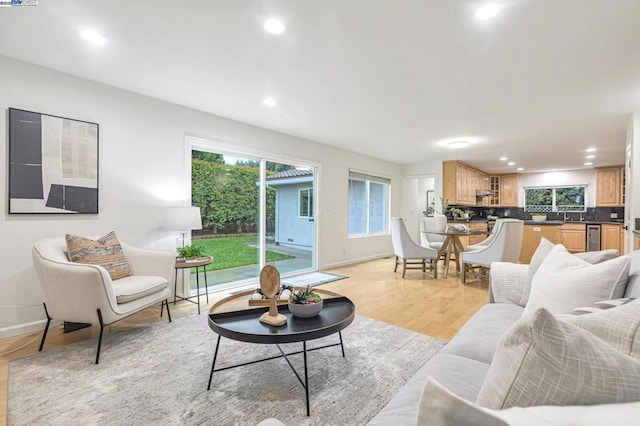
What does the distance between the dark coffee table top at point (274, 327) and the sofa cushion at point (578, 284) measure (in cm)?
101

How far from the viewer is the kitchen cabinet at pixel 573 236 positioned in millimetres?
7234

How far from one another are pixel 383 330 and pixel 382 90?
2.39 m

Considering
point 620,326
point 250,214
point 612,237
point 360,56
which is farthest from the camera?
point 612,237

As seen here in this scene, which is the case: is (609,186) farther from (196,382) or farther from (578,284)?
(196,382)

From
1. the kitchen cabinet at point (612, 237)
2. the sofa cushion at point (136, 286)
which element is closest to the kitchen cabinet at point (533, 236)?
the kitchen cabinet at point (612, 237)

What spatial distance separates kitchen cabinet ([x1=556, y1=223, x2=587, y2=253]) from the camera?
23.7ft

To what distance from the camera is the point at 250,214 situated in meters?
4.54

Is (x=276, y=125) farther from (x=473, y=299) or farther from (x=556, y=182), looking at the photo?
(x=556, y=182)

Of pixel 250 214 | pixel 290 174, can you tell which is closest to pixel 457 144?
pixel 290 174

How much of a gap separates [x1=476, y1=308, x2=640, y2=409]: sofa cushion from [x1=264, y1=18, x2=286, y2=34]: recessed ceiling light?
2.23 m

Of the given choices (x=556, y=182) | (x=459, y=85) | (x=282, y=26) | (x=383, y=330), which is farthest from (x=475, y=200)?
(x=282, y=26)

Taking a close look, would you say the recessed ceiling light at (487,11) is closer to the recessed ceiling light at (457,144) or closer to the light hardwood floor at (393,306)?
the light hardwood floor at (393,306)

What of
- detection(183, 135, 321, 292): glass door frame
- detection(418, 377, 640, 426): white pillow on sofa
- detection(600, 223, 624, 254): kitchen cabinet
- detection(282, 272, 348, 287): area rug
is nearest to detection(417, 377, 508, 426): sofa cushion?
detection(418, 377, 640, 426): white pillow on sofa

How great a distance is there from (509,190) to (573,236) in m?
2.33
